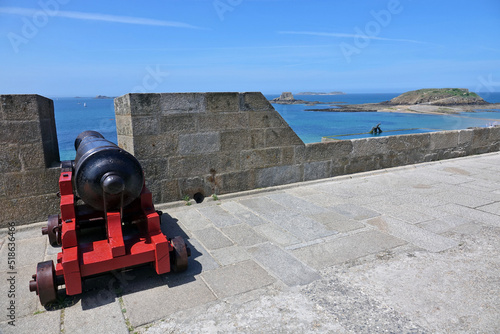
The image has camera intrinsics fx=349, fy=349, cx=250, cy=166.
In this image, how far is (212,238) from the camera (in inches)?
139

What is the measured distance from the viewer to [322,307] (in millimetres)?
2410

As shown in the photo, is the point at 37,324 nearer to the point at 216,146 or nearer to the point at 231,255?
the point at 231,255

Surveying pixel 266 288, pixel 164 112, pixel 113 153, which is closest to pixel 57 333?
pixel 113 153

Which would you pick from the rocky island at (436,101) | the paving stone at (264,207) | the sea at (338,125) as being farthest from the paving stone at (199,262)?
the rocky island at (436,101)

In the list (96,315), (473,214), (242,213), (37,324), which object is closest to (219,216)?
(242,213)

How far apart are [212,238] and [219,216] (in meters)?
0.66

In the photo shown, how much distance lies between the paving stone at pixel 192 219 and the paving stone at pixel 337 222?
1.29m

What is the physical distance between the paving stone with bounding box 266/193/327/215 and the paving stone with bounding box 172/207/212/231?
44.7 inches

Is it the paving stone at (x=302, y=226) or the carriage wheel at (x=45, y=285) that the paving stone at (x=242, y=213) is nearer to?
the paving stone at (x=302, y=226)

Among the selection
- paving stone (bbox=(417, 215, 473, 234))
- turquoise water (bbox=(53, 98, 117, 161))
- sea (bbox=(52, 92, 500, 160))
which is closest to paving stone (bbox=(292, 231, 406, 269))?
paving stone (bbox=(417, 215, 473, 234))

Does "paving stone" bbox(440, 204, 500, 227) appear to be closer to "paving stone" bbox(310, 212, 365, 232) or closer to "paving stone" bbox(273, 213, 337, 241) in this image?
"paving stone" bbox(310, 212, 365, 232)

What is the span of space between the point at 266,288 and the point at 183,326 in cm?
70

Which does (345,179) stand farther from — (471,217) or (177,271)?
(177,271)

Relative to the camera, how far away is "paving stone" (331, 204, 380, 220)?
4.16 metres
